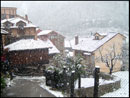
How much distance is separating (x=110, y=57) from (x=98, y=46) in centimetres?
28

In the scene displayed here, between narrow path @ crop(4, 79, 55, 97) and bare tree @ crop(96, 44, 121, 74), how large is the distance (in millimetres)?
999

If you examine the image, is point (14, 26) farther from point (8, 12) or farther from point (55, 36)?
point (55, 36)

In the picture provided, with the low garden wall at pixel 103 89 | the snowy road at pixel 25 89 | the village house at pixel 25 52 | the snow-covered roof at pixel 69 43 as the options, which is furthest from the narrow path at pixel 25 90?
the snow-covered roof at pixel 69 43

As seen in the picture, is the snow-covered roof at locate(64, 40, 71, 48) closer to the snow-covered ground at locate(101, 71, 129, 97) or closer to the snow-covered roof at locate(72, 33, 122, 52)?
the snow-covered roof at locate(72, 33, 122, 52)

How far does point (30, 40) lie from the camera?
2541mm

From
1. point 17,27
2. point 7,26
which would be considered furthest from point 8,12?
point 17,27

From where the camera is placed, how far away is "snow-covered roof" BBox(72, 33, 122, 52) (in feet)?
7.83

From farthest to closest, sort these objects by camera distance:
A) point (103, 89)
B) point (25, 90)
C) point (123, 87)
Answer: point (25, 90), point (103, 89), point (123, 87)

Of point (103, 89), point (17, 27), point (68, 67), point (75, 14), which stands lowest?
point (103, 89)

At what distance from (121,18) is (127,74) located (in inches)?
31.3

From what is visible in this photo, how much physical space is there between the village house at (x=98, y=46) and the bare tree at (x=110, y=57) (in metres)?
0.03

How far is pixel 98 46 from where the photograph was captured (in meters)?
2.38

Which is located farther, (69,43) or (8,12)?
(69,43)

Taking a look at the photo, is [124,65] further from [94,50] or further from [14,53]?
[14,53]
